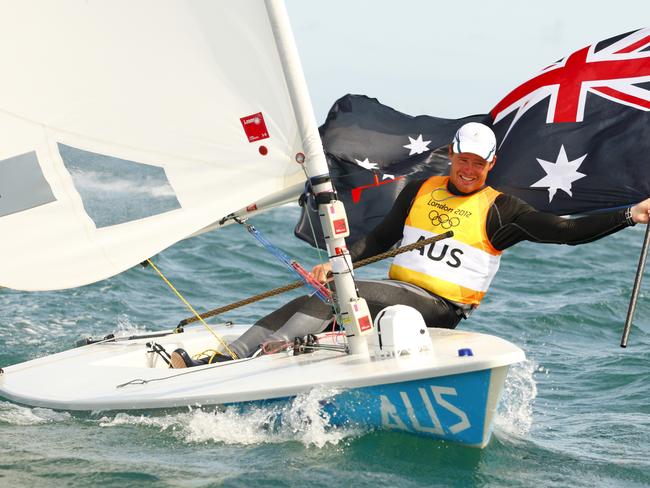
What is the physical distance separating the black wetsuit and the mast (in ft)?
1.61

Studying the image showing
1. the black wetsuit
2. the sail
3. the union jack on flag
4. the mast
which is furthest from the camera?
the union jack on flag

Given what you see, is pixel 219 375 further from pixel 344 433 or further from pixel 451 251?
pixel 451 251

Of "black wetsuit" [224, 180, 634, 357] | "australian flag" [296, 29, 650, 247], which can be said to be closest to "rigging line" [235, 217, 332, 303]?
"black wetsuit" [224, 180, 634, 357]

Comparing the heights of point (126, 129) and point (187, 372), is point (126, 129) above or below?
above

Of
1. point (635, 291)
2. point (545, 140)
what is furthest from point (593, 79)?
point (635, 291)

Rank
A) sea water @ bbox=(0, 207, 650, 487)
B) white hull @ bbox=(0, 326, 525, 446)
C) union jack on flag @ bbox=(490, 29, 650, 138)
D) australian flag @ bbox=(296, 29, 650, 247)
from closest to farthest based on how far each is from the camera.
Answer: sea water @ bbox=(0, 207, 650, 487) < white hull @ bbox=(0, 326, 525, 446) < australian flag @ bbox=(296, 29, 650, 247) < union jack on flag @ bbox=(490, 29, 650, 138)

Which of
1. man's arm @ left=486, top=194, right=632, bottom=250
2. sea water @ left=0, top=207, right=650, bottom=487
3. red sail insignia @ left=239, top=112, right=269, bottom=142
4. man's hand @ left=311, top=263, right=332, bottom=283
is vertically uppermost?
red sail insignia @ left=239, top=112, right=269, bottom=142

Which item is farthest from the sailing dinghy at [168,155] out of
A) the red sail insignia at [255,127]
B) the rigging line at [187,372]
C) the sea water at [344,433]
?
the rigging line at [187,372]

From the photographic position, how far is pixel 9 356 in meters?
7.35

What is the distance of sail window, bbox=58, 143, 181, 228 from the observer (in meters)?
5.07

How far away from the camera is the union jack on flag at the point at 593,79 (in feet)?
20.6

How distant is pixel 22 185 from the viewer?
16.7ft

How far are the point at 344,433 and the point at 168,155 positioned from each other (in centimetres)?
161

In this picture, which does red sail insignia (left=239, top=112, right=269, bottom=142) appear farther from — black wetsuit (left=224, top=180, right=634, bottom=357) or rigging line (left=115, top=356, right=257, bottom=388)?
rigging line (left=115, top=356, right=257, bottom=388)
